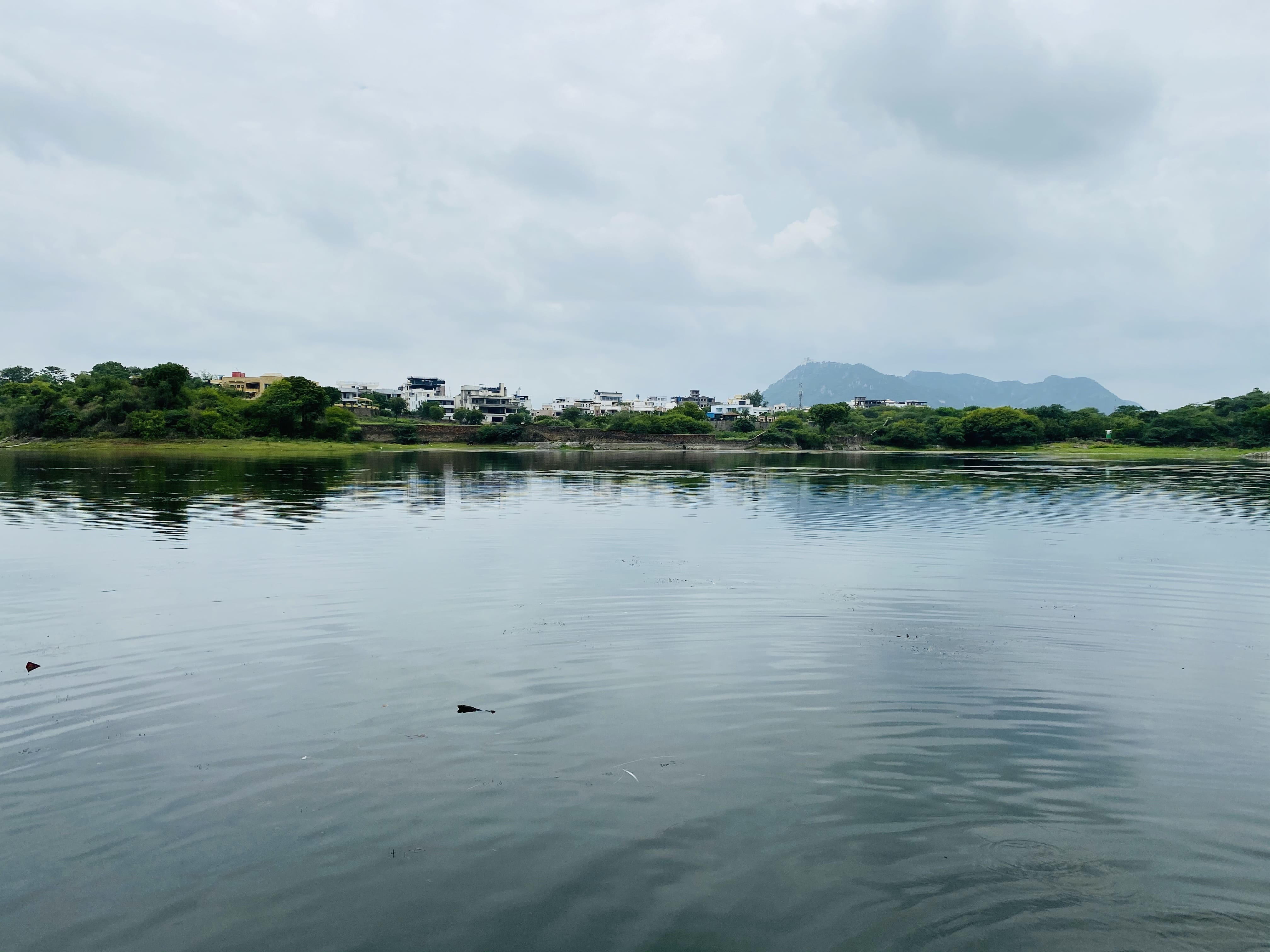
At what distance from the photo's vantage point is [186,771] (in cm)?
777

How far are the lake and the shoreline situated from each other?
79334 mm

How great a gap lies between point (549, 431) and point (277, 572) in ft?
423

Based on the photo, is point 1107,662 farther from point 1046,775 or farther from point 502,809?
point 502,809

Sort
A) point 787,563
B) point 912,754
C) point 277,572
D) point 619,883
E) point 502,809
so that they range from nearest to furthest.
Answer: point 619,883 < point 502,809 < point 912,754 < point 277,572 < point 787,563

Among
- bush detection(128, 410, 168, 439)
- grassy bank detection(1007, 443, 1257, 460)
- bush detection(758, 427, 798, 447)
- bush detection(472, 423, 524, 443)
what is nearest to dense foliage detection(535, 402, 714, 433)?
bush detection(472, 423, 524, 443)

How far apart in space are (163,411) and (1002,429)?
13173cm

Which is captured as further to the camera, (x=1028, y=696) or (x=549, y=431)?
(x=549, y=431)

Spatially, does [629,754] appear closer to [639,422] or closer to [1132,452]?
[1132,452]

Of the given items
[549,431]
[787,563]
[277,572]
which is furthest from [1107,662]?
[549,431]

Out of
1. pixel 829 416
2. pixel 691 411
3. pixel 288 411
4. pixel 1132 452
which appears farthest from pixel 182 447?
pixel 1132 452

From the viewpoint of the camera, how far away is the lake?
5.65m

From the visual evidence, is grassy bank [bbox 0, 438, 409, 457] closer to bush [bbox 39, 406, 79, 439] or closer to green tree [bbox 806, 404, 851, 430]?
bush [bbox 39, 406, 79, 439]

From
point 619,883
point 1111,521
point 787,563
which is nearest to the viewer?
point 619,883

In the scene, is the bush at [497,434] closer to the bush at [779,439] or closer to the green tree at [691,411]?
the green tree at [691,411]
